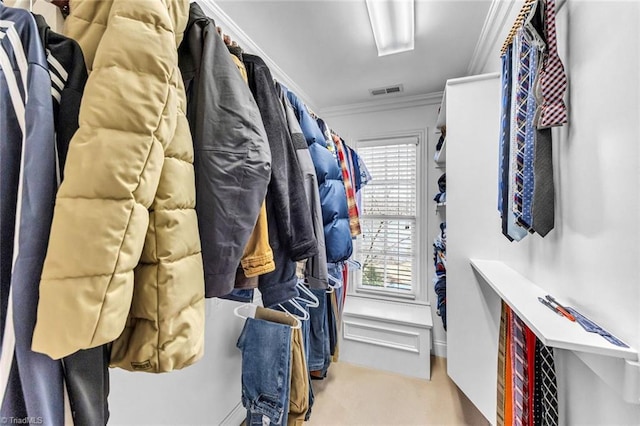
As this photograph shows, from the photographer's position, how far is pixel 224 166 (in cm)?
64

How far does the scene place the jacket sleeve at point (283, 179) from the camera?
0.81m

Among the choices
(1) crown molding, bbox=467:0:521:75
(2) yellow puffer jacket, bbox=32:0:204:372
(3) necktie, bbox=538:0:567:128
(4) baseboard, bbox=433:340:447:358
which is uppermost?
(1) crown molding, bbox=467:0:521:75

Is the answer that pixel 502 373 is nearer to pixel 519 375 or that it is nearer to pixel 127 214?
pixel 519 375

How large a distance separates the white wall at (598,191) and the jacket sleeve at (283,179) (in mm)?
764

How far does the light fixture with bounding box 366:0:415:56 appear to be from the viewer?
1410mm

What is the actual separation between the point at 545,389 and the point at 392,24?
182cm

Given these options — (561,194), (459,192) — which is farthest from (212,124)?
(459,192)

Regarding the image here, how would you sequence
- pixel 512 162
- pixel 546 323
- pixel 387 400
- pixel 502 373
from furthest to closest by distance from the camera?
pixel 387 400 → pixel 502 373 → pixel 512 162 → pixel 546 323

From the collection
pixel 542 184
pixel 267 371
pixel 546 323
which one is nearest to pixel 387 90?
pixel 542 184

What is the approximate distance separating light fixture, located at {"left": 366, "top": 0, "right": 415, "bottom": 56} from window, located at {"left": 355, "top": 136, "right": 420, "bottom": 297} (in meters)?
1.06

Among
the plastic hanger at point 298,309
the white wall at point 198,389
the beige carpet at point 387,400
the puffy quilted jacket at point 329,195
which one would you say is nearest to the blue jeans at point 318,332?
the plastic hanger at point 298,309

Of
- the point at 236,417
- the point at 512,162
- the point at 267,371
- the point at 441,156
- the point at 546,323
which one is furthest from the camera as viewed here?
the point at 441,156

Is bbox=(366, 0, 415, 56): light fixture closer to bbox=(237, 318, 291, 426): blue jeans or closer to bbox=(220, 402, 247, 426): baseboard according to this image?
bbox=(237, 318, 291, 426): blue jeans

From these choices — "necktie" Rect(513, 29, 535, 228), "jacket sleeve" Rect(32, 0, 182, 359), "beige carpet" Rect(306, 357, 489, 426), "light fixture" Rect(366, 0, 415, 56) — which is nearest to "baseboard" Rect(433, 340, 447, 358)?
"beige carpet" Rect(306, 357, 489, 426)
